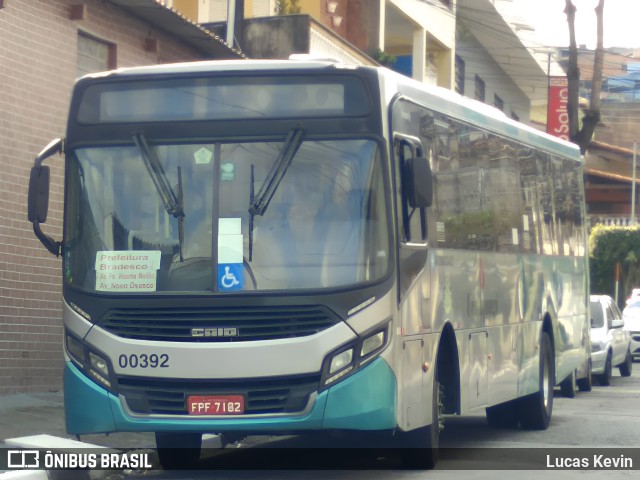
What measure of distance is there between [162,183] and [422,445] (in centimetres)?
290

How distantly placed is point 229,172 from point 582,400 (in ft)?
37.3

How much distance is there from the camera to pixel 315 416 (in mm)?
9234

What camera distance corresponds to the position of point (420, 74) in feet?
110

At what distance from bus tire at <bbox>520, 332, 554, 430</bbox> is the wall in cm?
573

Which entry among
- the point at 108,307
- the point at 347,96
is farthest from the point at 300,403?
the point at 347,96

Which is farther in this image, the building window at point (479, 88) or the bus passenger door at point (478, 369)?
the building window at point (479, 88)

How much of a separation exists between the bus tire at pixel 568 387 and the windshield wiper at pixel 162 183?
36.9 feet

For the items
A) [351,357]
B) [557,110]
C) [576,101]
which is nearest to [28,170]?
[351,357]

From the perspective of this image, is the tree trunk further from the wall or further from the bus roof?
the bus roof

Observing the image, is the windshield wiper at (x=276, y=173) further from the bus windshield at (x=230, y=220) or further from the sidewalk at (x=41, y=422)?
the sidewalk at (x=41, y=422)

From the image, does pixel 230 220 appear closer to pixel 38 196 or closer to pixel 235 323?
pixel 235 323

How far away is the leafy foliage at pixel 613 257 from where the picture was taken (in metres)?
46.4

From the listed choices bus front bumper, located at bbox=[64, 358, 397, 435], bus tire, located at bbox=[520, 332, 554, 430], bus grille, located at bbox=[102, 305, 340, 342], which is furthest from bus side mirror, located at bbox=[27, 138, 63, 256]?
bus tire, located at bbox=[520, 332, 554, 430]

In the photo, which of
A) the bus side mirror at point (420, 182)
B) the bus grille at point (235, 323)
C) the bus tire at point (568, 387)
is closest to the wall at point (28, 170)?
the bus grille at point (235, 323)
